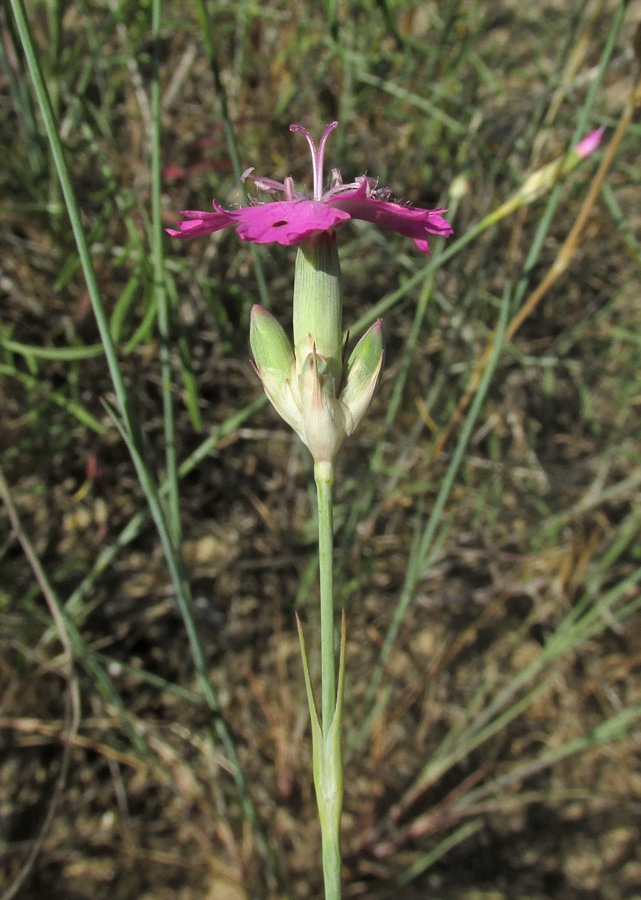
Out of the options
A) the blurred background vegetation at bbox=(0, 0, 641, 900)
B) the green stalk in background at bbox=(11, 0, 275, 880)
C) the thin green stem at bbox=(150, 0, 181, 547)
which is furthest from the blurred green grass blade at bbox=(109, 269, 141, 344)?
the green stalk in background at bbox=(11, 0, 275, 880)

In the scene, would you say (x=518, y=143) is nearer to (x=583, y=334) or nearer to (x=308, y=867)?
(x=583, y=334)

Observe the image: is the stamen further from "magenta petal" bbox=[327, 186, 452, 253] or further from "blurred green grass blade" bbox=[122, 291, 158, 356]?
"blurred green grass blade" bbox=[122, 291, 158, 356]

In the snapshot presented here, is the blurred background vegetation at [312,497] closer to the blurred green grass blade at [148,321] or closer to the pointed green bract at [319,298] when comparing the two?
the blurred green grass blade at [148,321]

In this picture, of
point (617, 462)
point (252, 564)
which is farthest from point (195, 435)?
point (617, 462)

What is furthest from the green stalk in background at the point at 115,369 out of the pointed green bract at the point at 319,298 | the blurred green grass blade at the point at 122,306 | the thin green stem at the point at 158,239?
the blurred green grass blade at the point at 122,306

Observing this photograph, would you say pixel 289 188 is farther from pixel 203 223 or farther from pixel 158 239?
pixel 158 239

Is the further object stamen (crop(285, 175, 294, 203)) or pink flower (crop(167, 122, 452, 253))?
stamen (crop(285, 175, 294, 203))

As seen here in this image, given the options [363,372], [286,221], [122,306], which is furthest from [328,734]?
[122,306]
